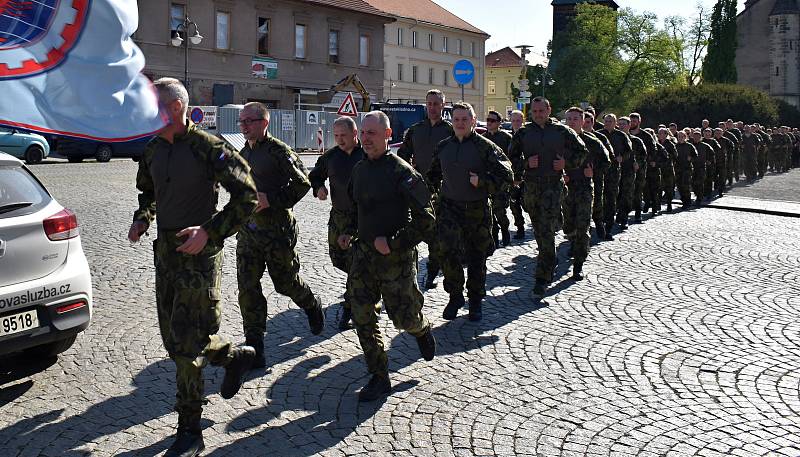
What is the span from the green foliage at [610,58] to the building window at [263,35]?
34765mm

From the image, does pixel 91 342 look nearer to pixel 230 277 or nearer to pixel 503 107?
pixel 230 277

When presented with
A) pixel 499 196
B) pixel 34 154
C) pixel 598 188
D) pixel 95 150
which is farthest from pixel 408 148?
pixel 95 150

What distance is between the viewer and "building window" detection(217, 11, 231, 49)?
4575 cm

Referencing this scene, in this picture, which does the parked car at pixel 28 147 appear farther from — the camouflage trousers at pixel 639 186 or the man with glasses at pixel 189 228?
the man with glasses at pixel 189 228

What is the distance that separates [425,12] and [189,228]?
7539 cm

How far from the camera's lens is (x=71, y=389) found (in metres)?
5.67

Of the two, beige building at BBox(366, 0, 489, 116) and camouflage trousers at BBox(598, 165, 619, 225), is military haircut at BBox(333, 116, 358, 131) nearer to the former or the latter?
camouflage trousers at BBox(598, 165, 619, 225)

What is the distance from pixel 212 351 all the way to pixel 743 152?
28754 millimetres

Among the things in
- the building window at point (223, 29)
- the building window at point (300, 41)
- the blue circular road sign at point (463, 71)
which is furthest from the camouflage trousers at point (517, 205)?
the building window at point (300, 41)

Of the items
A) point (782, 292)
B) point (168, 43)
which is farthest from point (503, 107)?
point (782, 292)

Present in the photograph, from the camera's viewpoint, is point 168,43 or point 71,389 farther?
point 168,43

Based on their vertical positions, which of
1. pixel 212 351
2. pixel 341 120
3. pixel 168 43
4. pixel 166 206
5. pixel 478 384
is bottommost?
pixel 478 384

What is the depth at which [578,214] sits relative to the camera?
1066cm

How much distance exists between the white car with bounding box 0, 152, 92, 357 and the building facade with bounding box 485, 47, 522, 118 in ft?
336
